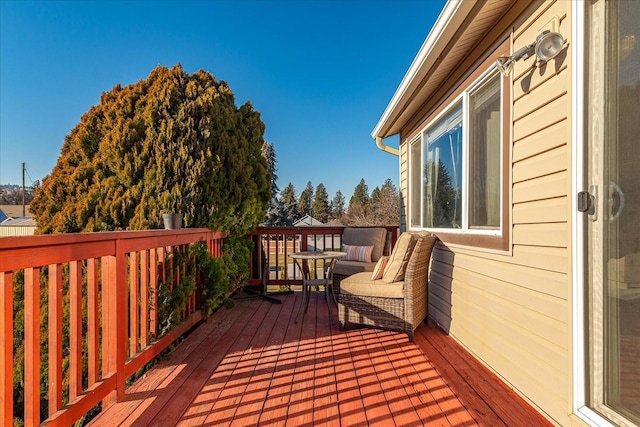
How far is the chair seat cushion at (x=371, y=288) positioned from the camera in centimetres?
319

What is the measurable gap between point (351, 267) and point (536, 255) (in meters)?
2.87

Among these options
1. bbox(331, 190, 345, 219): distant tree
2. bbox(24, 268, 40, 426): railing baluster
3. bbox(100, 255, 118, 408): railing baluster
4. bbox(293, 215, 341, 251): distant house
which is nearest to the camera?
bbox(24, 268, 40, 426): railing baluster

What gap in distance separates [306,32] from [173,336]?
8.99 metres

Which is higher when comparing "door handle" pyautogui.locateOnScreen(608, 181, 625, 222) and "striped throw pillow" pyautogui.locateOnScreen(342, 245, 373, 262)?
"door handle" pyautogui.locateOnScreen(608, 181, 625, 222)

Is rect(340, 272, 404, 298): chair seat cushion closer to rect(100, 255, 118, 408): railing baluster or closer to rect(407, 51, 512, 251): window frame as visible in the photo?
rect(407, 51, 512, 251): window frame

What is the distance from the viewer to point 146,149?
3.70m

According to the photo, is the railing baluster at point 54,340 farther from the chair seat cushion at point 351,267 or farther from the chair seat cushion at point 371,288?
the chair seat cushion at point 351,267

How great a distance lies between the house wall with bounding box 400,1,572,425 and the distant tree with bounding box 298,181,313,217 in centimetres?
2942

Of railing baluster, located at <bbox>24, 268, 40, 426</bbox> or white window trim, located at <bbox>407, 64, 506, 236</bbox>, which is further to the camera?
white window trim, located at <bbox>407, 64, 506, 236</bbox>

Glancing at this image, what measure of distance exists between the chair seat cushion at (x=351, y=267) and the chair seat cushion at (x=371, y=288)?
1054mm

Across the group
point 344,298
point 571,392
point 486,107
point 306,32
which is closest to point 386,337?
point 344,298

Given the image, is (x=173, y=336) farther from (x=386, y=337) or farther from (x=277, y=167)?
(x=277, y=167)

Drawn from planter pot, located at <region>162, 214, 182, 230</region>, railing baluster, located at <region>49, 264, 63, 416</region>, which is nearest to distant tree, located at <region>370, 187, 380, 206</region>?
planter pot, located at <region>162, 214, 182, 230</region>

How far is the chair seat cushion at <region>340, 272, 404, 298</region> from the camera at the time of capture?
3186 mm
